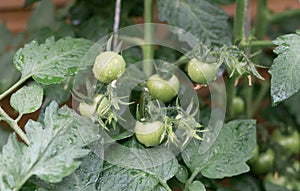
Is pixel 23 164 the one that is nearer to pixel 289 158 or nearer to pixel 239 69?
pixel 239 69

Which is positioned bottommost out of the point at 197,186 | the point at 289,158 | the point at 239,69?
the point at 289,158

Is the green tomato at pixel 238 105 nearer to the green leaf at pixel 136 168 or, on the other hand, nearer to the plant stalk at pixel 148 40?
the plant stalk at pixel 148 40

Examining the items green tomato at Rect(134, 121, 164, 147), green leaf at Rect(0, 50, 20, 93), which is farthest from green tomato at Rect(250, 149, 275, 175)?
green leaf at Rect(0, 50, 20, 93)

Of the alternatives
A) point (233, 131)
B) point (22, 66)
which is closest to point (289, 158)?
point (233, 131)

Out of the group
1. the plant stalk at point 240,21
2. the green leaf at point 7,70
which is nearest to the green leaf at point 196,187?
the plant stalk at point 240,21

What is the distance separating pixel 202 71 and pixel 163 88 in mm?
54

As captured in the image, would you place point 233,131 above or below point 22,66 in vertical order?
below

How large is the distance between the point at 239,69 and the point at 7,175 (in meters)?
0.28

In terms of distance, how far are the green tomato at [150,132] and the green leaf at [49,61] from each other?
0.12 meters

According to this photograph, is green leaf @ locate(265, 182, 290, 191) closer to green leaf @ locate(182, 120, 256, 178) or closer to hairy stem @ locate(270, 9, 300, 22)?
green leaf @ locate(182, 120, 256, 178)

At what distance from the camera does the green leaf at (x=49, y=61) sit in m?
0.62

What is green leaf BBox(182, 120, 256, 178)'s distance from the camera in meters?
0.64

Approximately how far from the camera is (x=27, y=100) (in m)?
0.59

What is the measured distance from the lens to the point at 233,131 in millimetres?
677
